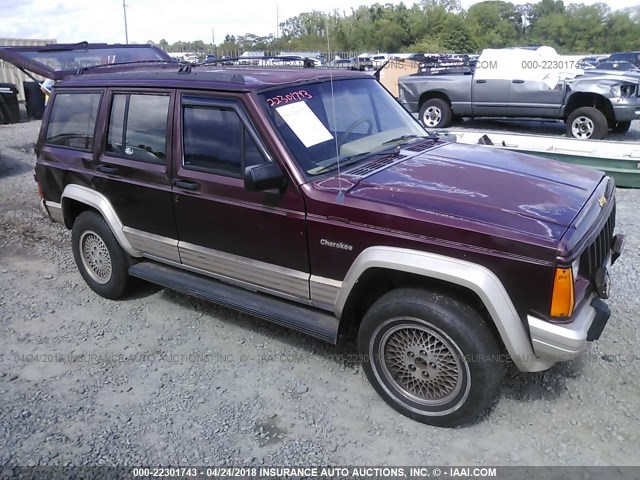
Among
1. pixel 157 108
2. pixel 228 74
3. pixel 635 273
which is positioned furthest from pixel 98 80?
pixel 635 273

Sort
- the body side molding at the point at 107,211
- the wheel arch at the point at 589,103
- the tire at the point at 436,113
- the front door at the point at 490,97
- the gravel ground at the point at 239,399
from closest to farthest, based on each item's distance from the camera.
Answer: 1. the gravel ground at the point at 239,399
2. the body side molding at the point at 107,211
3. the wheel arch at the point at 589,103
4. the front door at the point at 490,97
5. the tire at the point at 436,113

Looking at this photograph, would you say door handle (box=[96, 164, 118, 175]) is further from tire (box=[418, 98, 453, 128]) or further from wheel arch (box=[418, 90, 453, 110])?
wheel arch (box=[418, 90, 453, 110])

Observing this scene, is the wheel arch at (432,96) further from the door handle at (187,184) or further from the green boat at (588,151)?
the door handle at (187,184)

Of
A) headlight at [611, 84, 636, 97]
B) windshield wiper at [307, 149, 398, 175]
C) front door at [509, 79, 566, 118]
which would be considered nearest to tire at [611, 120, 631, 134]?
headlight at [611, 84, 636, 97]

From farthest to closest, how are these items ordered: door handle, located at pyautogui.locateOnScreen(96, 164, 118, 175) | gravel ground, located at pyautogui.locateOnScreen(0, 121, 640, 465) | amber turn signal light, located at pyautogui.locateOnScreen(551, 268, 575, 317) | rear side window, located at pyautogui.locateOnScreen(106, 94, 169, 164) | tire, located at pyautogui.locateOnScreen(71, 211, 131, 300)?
1. tire, located at pyautogui.locateOnScreen(71, 211, 131, 300)
2. door handle, located at pyautogui.locateOnScreen(96, 164, 118, 175)
3. rear side window, located at pyautogui.locateOnScreen(106, 94, 169, 164)
4. gravel ground, located at pyautogui.locateOnScreen(0, 121, 640, 465)
5. amber turn signal light, located at pyautogui.locateOnScreen(551, 268, 575, 317)

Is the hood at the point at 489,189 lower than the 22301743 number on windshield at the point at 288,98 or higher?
lower

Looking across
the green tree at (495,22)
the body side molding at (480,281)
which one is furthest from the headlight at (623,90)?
the green tree at (495,22)

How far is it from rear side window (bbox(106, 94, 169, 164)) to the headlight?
9381 mm

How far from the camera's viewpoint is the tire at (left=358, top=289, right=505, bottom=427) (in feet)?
9.56

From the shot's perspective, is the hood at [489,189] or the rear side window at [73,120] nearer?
the hood at [489,189]

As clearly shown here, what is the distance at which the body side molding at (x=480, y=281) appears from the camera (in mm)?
2740

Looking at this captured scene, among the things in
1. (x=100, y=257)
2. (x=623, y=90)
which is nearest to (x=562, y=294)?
(x=100, y=257)

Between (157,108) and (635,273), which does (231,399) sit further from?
(635,273)

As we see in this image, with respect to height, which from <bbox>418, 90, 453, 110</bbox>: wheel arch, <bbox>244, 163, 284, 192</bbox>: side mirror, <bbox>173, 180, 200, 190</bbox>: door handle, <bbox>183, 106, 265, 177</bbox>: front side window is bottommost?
<bbox>173, 180, 200, 190</bbox>: door handle
